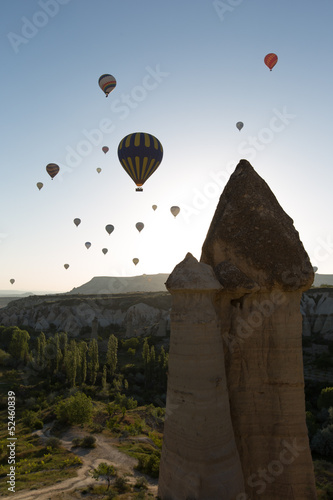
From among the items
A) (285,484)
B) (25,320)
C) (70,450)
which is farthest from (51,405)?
(25,320)

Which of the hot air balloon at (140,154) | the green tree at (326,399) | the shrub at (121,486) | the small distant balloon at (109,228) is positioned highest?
the hot air balloon at (140,154)

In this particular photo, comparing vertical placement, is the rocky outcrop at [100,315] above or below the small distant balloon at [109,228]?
below

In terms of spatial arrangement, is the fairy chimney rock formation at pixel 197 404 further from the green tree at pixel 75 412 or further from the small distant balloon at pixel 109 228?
the small distant balloon at pixel 109 228

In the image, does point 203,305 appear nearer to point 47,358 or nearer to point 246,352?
point 246,352

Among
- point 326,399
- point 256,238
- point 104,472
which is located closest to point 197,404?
point 256,238

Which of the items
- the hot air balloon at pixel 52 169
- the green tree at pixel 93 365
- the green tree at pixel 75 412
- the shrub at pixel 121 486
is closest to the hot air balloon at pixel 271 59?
the hot air balloon at pixel 52 169

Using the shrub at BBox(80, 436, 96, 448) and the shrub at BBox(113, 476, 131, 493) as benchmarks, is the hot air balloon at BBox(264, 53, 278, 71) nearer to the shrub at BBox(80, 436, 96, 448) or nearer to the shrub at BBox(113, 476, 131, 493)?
the shrub at BBox(80, 436, 96, 448)

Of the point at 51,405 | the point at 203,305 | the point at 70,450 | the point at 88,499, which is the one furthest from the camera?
the point at 51,405
